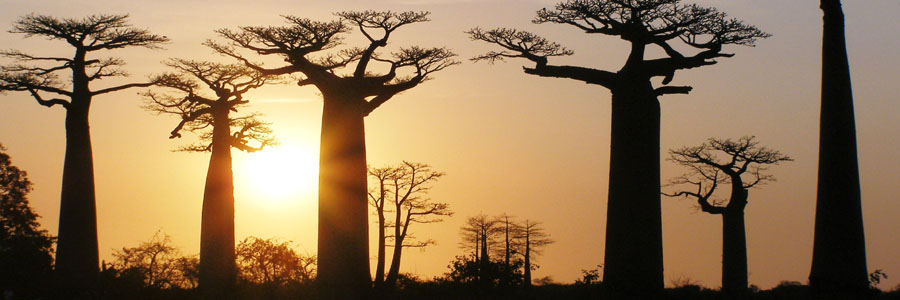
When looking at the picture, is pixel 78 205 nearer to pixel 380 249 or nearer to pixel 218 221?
pixel 218 221

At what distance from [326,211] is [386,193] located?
782cm

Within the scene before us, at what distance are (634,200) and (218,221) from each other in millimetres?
10921

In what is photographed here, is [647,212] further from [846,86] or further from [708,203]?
[708,203]

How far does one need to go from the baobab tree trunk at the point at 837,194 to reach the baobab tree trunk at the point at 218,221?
42.0 ft

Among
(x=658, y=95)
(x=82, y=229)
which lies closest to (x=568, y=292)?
(x=658, y=95)

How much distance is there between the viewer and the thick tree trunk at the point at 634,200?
54.5 feet

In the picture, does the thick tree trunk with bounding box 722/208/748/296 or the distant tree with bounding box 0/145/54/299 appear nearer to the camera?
the distant tree with bounding box 0/145/54/299

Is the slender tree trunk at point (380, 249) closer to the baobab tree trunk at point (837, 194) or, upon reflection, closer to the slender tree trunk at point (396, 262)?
the slender tree trunk at point (396, 262)

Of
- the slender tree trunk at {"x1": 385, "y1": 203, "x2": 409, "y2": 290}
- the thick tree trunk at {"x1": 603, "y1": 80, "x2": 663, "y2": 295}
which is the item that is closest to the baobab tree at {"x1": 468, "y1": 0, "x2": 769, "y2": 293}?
the thick tree trunk at {"x1": 603, "y1": 80, "x2": 663, "y2": 295}

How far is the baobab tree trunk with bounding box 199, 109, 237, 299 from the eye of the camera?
23797mm

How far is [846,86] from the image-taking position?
16.4m

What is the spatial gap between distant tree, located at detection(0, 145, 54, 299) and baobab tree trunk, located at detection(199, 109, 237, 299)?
3.33 meters

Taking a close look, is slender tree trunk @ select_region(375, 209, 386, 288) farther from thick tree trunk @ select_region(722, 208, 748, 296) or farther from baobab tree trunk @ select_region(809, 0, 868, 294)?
baobab tree trunk @ select_region(809, 0, 868, 294)

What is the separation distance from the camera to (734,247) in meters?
25.7
